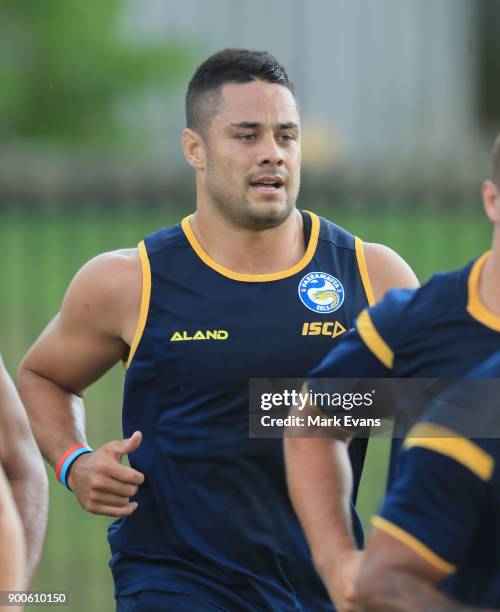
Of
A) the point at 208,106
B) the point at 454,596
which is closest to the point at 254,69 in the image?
the point at 208,106

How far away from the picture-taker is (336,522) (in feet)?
10.9

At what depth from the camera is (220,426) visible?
4.45 meters

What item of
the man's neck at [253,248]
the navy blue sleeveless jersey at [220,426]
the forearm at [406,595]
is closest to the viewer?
the forearm at [406,595]

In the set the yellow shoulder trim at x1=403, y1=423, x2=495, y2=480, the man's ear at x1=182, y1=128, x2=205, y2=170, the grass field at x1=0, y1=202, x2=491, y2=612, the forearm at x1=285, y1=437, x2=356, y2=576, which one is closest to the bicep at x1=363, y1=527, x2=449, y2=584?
the yellow shoulder trim at x1=403, y1=423, x2=495, y2=480

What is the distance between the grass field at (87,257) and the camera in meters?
8.67

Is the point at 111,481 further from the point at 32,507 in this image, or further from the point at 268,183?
the point at 268,183

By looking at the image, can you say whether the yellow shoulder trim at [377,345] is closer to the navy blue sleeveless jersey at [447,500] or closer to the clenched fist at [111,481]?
the navy blue sleeveless jersey at [447,500]

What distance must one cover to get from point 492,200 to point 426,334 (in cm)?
35

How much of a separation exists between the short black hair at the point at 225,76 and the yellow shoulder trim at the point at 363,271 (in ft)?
1.82

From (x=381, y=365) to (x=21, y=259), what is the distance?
256 inches

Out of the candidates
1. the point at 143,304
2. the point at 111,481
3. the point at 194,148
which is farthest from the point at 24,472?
the point at 194,148

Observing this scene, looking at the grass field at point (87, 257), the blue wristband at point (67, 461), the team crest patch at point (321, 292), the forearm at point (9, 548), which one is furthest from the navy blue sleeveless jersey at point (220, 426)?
the grass field at point (87, 257)

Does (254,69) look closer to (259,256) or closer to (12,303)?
(259,256)

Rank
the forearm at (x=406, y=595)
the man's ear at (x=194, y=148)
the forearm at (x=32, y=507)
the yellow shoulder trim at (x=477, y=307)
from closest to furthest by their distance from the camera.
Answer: the forearm at (x=406, y=595)
the yellow shoulder trim at (x=477, y=307)
the forearm at (x=32, y=507)
the man's ear at (x=194, y=148)
